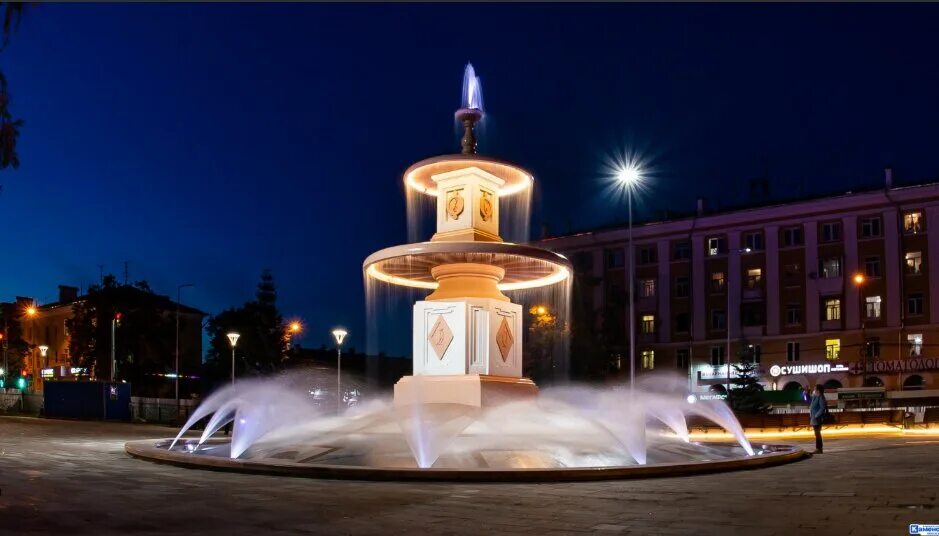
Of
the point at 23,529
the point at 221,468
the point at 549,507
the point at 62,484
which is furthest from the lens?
the point at 221,468

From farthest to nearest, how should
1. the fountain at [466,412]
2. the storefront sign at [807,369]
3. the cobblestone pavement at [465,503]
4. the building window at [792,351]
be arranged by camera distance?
the building window at [792,351] → the storefront sign at [807,369] → the fountain at [466,412] → the cobblestone pavement at [465,503]

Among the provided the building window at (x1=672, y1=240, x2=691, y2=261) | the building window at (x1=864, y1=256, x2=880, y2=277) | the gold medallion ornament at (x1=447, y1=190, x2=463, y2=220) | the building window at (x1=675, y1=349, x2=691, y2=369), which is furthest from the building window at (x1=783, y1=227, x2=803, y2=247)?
the gold medallion ornament at (x1=447, y1=190, x2=463, y2=220)

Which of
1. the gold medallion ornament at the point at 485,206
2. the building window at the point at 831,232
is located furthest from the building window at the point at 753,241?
the gold medallion ornament at the point at 485,206

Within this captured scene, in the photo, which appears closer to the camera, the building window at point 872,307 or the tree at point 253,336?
the building window at point 872,307

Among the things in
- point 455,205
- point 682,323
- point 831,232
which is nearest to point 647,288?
point 682,323

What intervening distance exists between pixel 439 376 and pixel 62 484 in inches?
414

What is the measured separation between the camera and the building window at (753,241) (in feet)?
212

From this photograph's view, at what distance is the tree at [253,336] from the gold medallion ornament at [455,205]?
4786 cm

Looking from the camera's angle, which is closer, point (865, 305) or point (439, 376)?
point (439, 376)

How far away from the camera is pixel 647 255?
70.4m

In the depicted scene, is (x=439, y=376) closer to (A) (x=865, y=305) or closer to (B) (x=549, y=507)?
(B) (x=549, y=507)

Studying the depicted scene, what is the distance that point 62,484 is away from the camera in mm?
13789

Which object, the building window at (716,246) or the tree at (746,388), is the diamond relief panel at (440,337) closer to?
the tree at (746,388)

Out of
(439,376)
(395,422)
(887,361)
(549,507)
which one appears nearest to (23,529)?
(549,507)
